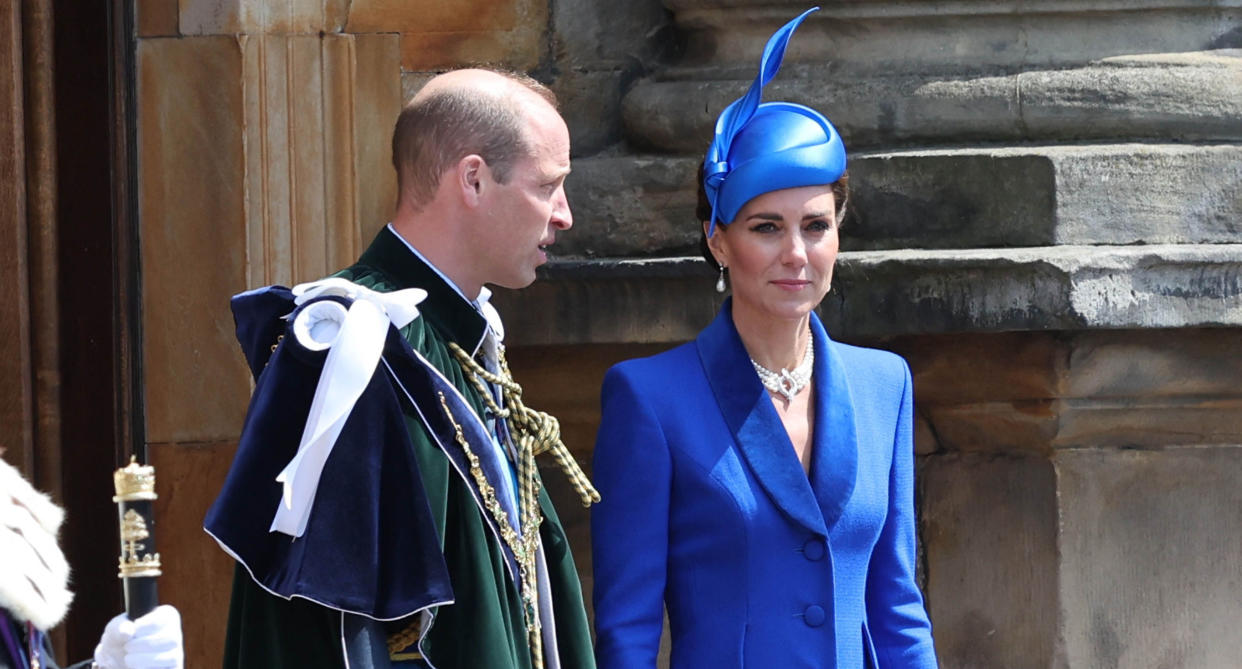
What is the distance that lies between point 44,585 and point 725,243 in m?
1.16

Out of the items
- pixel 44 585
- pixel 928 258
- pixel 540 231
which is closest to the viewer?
pixel 44 585

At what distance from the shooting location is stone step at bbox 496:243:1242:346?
328cm

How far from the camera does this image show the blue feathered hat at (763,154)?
2.82 meters

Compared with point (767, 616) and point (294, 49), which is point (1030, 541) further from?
point (294, 49)

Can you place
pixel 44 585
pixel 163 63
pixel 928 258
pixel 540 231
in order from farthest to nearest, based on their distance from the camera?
pixel 163 63 < pixel 928 258 < pixel 540 231 < pixel 44 585

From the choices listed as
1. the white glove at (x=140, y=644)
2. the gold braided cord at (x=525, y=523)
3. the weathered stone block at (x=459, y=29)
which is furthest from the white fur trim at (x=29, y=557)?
the weathered stone block at (x=459, y=29)

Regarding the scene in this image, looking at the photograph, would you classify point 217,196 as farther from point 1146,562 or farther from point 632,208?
point 1146,562

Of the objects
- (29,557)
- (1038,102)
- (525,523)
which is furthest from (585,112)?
(29,557)

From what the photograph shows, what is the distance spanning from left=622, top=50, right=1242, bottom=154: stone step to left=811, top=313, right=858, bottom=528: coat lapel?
2.51 ft

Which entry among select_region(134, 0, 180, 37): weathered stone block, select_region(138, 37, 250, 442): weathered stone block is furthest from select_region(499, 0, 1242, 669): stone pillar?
select_region(134, 0, 180, 37): weathered stone block

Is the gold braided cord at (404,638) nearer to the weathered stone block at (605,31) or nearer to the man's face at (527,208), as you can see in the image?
the man's face at (527,208)

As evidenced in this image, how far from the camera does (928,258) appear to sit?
10.9 feet

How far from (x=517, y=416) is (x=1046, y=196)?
4.05 ft

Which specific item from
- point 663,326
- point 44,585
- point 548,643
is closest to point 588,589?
point 663,326
